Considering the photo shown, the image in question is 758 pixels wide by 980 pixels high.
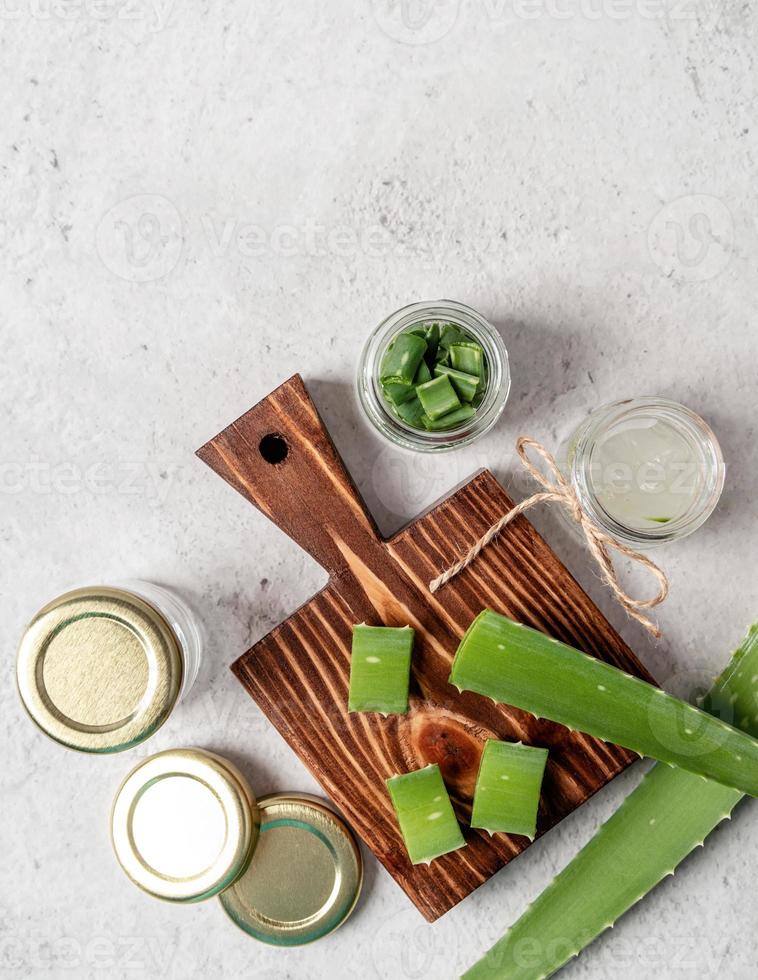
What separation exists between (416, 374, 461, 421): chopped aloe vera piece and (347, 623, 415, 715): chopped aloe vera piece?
0.39 metres

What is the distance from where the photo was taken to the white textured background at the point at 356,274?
1567 mm

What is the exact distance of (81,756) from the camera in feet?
5.37

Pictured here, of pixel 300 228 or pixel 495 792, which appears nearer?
pixel 495 792

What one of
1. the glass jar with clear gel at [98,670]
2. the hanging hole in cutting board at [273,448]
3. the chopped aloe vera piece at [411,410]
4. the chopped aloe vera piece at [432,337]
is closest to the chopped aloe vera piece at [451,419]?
the chopped aloe vera piece at [411,410]

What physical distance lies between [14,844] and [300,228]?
1.34 metres

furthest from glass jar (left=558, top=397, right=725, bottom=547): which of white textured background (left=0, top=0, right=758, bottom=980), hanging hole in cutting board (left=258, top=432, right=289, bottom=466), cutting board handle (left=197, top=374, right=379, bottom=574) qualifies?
hanging hole in cutting board (left=258, top=432, right=289, bottom=466)

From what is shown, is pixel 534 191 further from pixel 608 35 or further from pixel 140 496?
pixel 140 496

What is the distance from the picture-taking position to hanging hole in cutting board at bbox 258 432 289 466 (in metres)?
1.48

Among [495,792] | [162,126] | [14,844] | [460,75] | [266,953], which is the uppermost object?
[162,126]

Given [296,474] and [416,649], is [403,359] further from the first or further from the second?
[416,649]

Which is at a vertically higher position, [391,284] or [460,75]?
[460,75]

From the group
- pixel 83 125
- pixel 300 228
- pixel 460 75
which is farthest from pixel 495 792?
pixel 83 125

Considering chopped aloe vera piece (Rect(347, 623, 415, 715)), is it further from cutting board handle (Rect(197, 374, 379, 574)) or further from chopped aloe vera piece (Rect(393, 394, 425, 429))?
chopped aloe vera piece (Rect(393, 394, 425, 429))

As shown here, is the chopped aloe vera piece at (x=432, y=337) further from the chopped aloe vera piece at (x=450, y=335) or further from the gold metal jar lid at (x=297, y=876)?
the gold metal jar lid at (x=297, y=876)
